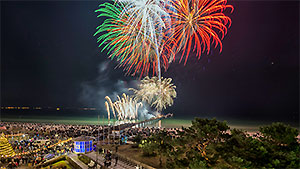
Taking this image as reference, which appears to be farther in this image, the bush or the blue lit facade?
the blue lit facade

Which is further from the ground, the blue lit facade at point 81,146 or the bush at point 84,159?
the blue lit facade at point 81,146

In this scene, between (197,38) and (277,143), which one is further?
(197,38)

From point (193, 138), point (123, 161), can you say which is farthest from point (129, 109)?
point (193, 138)

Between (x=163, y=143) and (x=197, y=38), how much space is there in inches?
453

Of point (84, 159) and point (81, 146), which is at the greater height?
point (81, 146)

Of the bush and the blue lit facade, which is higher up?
the blue lit facade

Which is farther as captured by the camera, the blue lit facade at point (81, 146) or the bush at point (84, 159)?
the blue lit facade at point (81, 146)

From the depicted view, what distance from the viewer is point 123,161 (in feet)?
56.1

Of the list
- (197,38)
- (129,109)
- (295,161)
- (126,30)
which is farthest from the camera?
(129,109)

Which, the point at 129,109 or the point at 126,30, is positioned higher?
the point at 126,30

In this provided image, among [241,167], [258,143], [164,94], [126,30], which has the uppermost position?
[126,30]

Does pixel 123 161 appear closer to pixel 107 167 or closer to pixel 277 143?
pixel 107 167

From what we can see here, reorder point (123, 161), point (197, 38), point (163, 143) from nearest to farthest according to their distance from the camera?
1. point (163, 143)
2. point (123, 161)
3. point (197, 38)

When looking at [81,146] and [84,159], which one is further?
[81,146]
